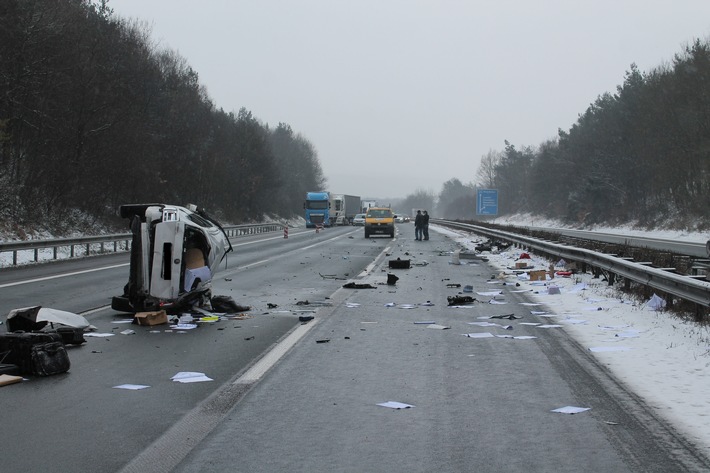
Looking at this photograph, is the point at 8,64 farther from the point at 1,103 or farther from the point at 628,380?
the point at 628,380

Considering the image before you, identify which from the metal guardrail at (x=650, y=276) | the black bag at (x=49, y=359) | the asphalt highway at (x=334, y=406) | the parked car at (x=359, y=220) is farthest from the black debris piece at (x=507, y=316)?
the parked car at (x=359, y=220)

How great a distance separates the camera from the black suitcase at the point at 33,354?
6.96m

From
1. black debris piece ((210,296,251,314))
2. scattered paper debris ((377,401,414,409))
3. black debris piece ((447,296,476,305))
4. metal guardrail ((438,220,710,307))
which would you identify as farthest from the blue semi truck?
scattered paper debris ((377,401,414,409))

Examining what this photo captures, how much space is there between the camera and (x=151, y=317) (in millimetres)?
10453

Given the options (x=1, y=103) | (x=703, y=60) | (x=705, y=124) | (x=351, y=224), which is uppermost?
(x=703, y=60)

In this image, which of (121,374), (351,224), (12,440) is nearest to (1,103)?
(121,374)

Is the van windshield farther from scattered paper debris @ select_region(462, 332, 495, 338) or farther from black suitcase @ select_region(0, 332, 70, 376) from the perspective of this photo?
black suitcase @ select_region(0, 332, 70, 376)

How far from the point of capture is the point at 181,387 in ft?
21.6

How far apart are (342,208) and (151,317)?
73379 millimetres

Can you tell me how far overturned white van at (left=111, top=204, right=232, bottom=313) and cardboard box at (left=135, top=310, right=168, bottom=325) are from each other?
364 millimetres

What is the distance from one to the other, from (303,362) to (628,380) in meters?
3.24

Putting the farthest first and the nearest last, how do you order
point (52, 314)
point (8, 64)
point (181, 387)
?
point (8, 64), point (52, 314), point (181, 387)

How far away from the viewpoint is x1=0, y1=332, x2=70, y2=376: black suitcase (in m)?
6.96

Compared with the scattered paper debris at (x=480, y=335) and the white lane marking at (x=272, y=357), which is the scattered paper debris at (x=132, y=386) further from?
the scattered paper debris at (x=480, y=335)
